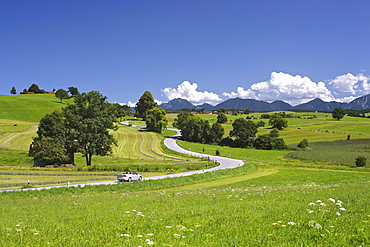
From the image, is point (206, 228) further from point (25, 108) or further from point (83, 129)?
point (25, 108)

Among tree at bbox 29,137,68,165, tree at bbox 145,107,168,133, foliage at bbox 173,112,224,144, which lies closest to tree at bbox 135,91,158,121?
tree at bbox 145,107,168,133

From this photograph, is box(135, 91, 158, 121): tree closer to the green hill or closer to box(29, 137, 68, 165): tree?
the green hill

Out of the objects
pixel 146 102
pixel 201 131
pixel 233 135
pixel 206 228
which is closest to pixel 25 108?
pixel 146 102

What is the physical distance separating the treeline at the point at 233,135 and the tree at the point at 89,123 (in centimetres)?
7611

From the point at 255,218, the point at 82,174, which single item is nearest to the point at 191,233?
the point at 255,218

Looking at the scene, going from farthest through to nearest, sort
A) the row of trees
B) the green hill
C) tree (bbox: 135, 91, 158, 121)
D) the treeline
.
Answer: tree (bbox: 135, 91, 158, 121) → the green hill → the treeline → the row of trees

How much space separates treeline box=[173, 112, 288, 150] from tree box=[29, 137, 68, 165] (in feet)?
283

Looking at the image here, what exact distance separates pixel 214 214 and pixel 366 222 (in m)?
6.11

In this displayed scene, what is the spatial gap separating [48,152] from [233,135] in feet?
301

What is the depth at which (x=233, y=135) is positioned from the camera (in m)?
135

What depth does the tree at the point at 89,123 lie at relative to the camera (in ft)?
208

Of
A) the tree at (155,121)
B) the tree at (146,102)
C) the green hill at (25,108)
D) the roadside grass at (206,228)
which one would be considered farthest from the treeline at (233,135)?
the roadside grass at (206,228)

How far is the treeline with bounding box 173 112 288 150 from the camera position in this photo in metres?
124

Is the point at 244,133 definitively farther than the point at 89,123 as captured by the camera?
Yes
